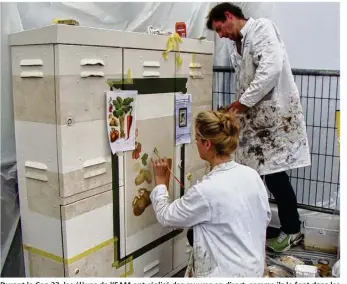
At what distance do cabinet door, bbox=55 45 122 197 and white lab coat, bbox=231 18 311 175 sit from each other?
881 mm

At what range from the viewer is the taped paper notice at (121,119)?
176 cm

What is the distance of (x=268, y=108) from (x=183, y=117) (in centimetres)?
51

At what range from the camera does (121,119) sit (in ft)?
5.94

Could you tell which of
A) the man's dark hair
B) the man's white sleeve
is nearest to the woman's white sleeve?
the man's white sleeve

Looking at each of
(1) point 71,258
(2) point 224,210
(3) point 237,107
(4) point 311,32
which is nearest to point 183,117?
(3) point 237,107

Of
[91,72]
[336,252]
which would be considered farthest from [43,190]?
[336,252]

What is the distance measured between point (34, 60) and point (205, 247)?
1.00 m

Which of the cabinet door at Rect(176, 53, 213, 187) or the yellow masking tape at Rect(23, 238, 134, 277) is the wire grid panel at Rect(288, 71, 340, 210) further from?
the yellow masking tape at Rect(23, 238, 134, 277)

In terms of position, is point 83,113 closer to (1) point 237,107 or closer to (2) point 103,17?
(2) point 103,17

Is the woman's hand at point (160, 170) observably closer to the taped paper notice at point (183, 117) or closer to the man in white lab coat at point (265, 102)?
the taped paper notice at point (183, 117)

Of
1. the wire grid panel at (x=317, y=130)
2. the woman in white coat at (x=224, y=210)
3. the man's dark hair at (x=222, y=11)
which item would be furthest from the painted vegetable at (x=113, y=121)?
the wire grid panel at (x=317, y=130)

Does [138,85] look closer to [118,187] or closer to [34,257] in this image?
[118,187]

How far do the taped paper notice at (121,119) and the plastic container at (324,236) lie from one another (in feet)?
4.59

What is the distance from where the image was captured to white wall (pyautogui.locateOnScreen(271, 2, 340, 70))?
2682mm
